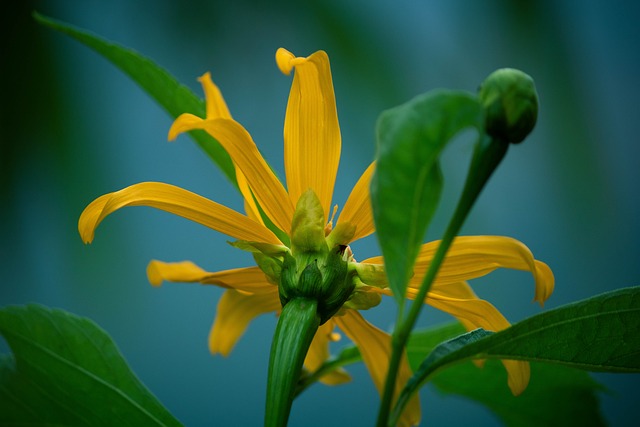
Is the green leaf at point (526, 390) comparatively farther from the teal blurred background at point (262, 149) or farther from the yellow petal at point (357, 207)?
the teal blurred background at point (262, 149)

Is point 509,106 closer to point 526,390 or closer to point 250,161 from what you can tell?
Result: point 250,161

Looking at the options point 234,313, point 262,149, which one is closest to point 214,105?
point 234,313

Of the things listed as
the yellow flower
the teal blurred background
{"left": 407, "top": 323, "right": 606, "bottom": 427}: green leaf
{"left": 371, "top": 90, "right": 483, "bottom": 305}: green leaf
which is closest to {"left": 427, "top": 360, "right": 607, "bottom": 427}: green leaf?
{"left": 407, "top": 323, "right": 606, "bottom": 427}: green leaf

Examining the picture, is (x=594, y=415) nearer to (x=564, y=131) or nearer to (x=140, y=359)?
(x=140, y=359)

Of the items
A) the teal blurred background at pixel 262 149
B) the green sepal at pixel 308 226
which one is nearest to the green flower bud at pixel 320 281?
the green sepal at pixel 308 226

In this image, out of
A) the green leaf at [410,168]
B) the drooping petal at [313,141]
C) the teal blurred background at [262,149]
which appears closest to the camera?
the green leaf at [410,168]

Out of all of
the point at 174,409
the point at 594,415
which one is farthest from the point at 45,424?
the point at 174,409

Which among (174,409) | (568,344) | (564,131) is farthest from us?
(564,131)
